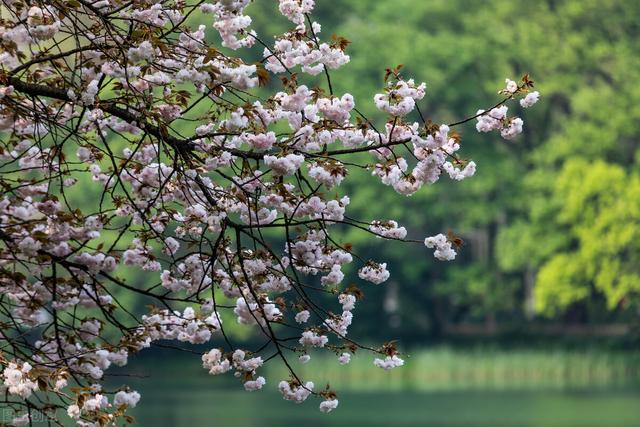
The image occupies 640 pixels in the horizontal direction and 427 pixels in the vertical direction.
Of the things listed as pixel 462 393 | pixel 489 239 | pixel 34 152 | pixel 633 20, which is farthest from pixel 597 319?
pixel 34 152

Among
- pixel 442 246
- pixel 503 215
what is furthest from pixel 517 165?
pixel 442 246

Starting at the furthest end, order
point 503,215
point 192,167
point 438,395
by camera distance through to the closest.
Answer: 1. point 503,215
2. point 438,395
3. point 192,167

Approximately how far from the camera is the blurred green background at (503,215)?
36.4 m

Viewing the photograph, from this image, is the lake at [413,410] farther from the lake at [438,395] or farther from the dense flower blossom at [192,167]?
the dense flower blossom at [192,167]

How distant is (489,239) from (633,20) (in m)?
7.91

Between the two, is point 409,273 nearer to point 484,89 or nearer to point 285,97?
point 484,89

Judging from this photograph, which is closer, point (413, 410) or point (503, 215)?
point (413, 410)

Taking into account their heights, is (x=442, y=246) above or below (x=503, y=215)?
below

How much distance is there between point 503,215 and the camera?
144 feet

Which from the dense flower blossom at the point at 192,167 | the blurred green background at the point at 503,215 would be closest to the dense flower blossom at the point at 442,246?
the dense flower blossom at the point at 192,167

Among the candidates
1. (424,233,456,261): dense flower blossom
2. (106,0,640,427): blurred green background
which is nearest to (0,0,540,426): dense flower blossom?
(424,233,456,261): dense flower blossom

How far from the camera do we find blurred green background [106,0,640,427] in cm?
3641

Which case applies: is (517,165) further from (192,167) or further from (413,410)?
(192,167)

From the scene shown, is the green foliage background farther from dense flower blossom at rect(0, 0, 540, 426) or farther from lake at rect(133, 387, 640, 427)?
dense flower blossom at rect(0, 0, 540, 426)
